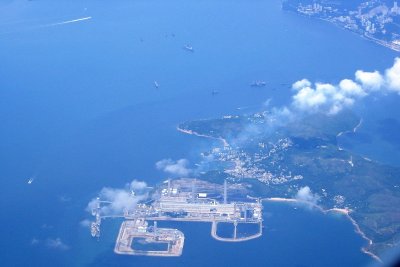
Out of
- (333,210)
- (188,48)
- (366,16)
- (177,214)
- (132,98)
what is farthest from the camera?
(366,16)

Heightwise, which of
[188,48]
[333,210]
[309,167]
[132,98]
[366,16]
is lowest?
[333,210]

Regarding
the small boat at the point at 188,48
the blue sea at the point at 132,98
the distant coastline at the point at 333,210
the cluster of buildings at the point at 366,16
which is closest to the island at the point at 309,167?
the distant coastline at the point at 333,210

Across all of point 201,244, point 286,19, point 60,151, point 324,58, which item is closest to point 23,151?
point 60,151

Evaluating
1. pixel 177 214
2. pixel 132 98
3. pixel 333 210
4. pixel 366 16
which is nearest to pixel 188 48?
pixel 132 98

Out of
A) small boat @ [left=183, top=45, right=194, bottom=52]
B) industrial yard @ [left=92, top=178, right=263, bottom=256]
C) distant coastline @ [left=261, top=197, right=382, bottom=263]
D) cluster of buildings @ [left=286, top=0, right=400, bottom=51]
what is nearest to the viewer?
industrial yard @ [left=92, top=178, right=263, bottom=256]

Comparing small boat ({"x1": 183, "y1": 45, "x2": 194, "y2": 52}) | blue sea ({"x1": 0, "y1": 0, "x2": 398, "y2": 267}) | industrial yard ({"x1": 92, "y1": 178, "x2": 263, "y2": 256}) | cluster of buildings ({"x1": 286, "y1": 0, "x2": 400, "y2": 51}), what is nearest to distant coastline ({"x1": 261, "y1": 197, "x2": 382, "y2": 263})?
blue sea ({"x1": 0, "y1": 0, "x2": 398, "y2": 267})

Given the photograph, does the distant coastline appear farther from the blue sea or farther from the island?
the blue sea

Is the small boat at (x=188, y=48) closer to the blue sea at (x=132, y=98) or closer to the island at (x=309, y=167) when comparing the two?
the blue sea at (x=132, y=98)

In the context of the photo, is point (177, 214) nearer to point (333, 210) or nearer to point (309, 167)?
point (333, 210)
